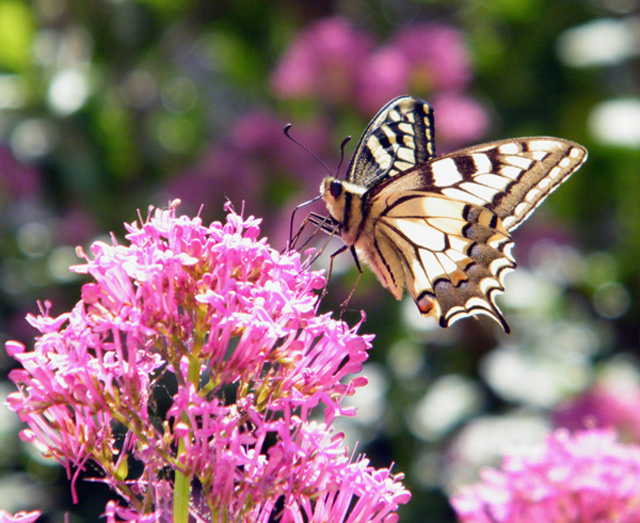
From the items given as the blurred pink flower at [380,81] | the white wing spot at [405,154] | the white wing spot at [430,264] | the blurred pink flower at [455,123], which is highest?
the blurred pink flower at [380,81]

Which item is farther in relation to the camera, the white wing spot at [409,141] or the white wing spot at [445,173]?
the white wing spot at [409,141]

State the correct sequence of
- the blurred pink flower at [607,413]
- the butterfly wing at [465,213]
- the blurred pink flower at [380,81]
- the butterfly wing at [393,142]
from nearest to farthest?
1. the butterfly wing at [465,213]
2. the butterfly wing at [393,142]
3. the blurred pink flower at [607,413]
4. the blurred pink flower at [380,81]

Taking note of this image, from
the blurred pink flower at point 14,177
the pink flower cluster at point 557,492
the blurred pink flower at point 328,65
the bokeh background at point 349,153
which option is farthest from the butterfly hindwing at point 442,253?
the blurred pink flower at point 14,177

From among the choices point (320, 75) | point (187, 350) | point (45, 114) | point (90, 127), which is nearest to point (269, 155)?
point (320, 75)

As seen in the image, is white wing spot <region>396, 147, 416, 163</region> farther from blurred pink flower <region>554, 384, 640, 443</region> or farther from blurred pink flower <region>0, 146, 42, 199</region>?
blurred pink flower <region>0, 146, 42, 199</region>

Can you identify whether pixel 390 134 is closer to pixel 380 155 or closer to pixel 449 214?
pixel 380 155

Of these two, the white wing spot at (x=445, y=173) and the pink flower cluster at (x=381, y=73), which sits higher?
the pink flower cluster at (x=381, y=73)

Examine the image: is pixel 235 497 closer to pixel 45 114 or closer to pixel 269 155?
pixel 269 155

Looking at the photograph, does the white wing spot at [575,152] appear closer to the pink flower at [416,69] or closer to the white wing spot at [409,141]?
the white wing spot at [409,141]
